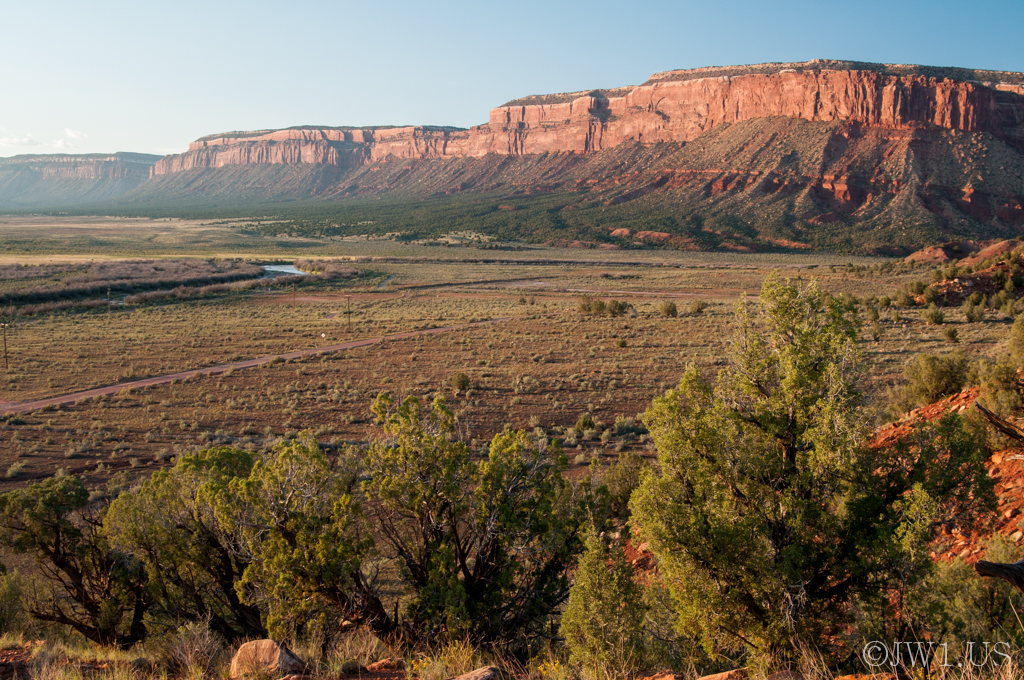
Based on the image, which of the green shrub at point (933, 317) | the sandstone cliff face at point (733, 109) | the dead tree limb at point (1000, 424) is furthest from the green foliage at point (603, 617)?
the sandstone cliff face at point (733, 109)

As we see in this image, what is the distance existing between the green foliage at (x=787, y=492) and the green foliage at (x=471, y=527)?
1772mm

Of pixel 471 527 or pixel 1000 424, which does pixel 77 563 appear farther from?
pixel 1000 424

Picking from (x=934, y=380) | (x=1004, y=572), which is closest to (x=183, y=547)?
(x=1004, y=572)

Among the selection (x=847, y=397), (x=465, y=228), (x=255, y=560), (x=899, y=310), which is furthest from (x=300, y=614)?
(x=465, y=228)

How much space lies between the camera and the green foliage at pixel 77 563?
8.83 meters

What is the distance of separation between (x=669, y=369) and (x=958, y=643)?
Result: 20.8 m

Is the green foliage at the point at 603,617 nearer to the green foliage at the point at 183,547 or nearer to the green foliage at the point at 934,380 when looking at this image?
the green foliage at the point at 183,547

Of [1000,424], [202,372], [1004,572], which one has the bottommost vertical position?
[202,372]

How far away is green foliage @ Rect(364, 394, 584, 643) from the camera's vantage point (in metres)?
7.36

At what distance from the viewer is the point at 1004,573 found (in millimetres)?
3604

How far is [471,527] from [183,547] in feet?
13.0

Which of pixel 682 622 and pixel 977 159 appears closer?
pixel 682 622

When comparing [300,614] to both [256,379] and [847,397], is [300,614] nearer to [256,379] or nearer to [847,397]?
[847,397]

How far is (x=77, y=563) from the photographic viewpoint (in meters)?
9.45
